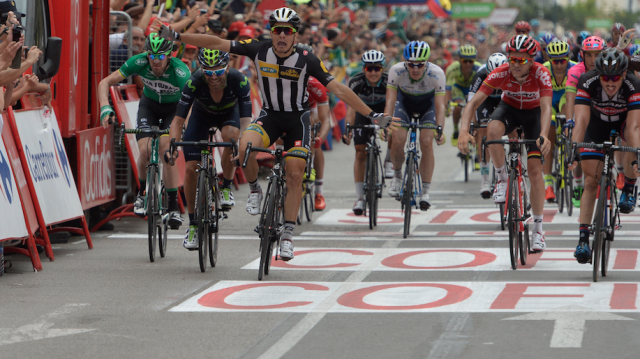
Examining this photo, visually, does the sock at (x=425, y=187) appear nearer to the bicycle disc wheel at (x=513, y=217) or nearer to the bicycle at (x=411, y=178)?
the bicycle at (x=411, y=178)

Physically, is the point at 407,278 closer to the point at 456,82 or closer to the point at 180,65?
the point at 180,65

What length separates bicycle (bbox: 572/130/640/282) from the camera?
762 centimetres

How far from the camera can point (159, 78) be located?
9.75m

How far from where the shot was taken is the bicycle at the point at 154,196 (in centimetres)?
889

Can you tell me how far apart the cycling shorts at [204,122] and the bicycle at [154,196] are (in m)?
0.24

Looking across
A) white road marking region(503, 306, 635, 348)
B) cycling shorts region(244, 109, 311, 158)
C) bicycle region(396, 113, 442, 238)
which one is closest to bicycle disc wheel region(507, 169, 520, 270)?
white road marking region(503, 306, 635, 348)

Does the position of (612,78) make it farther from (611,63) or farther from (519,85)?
(519,85)

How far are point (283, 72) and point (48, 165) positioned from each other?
264 centimetres

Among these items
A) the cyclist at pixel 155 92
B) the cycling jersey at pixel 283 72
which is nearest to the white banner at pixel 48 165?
the cyclist at pixel 155 92

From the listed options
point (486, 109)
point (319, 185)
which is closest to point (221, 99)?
point (319, 185)

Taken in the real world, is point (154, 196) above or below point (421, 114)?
below

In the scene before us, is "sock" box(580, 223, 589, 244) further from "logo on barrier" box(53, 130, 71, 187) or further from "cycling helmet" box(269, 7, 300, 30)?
"logo on barrier" box(53, 130, 71, 187)

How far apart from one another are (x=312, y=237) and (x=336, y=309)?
388cm

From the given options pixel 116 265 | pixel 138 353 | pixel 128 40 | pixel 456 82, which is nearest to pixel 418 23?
pixel 456 82
